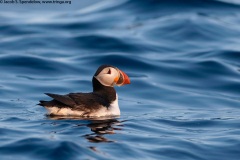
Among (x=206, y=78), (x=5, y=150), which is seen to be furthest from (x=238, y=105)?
(x=5, y=150)

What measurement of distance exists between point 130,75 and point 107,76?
16.1 ft

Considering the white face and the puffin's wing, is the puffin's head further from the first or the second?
the puffin's wing

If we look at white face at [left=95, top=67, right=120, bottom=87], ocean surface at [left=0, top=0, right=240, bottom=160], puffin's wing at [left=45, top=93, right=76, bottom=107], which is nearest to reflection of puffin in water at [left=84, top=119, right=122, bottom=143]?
ocean surface at [left=0, top=0, right=240, bottom=160]

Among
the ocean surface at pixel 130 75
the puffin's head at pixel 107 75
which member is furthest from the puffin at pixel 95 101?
the ocean surface at pixel 130 75

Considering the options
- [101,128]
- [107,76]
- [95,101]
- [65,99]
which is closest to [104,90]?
[107,76]

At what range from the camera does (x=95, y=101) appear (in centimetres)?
1167

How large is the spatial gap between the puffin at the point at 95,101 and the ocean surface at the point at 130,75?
0.49 ft

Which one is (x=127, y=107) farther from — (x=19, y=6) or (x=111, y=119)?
(x=19, y=6)

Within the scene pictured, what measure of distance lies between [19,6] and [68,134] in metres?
17.1

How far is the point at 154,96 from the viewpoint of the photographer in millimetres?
15102

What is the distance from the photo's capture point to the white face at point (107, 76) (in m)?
12.3

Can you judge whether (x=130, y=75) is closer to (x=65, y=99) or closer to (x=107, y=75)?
(x=107, y=75)

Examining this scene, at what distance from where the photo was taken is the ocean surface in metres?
10.2

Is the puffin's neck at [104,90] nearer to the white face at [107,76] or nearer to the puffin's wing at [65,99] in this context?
the white face at [107,76]
